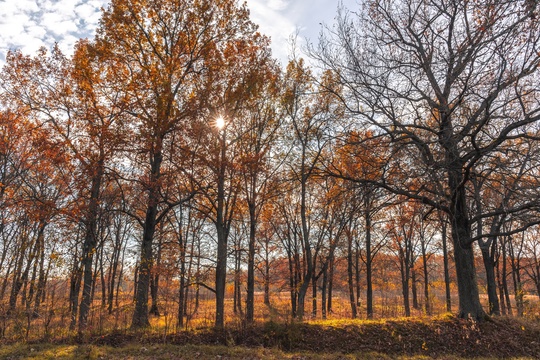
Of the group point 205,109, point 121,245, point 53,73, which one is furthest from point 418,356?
point 121,245

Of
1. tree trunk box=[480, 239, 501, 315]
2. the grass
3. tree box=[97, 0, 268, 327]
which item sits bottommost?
the grass

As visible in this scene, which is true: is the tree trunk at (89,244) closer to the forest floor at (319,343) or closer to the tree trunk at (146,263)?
the forest floor at (319,343)

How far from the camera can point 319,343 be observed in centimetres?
895

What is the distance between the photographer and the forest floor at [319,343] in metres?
8.06

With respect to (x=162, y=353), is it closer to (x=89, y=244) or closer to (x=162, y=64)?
(x=89, y=244)

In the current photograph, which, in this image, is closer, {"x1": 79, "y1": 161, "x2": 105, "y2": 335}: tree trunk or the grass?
the grass

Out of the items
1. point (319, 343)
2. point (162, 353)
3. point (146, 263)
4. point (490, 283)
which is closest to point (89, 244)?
point (146, 263)

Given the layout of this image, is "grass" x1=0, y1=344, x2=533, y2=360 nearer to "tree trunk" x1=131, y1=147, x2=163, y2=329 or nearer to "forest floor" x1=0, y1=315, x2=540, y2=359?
"forest floor" x1=0, y1=315, x2=540, y2=359

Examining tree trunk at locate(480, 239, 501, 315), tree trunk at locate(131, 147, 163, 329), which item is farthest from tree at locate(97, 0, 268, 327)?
tree trunk at locate(480, 239, 501, 315)

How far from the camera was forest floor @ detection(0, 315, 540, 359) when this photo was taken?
26.5 feet

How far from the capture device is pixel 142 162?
12000 mm

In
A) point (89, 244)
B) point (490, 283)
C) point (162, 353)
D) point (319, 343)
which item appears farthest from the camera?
point (490, 283)

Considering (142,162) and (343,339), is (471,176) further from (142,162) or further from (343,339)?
(142,162)

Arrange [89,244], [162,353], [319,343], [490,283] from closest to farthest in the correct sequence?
[162,353]
[319,343]
[89,244]
[490,283]
